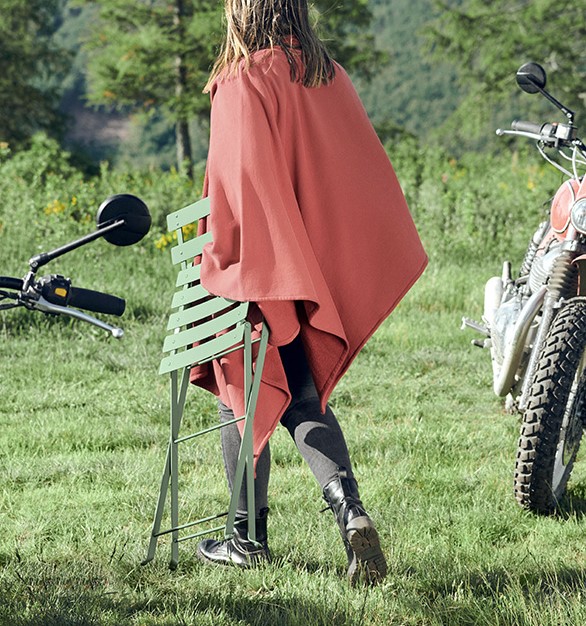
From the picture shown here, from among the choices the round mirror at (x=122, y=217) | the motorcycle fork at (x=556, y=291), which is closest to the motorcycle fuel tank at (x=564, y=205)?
the motorcycle fork at (x=556, y=291)

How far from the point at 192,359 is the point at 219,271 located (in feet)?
0.82

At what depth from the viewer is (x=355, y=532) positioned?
9.32 feet

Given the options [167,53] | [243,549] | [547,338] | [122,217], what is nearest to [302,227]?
[122,217]

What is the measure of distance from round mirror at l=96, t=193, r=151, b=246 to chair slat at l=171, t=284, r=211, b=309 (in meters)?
0.68

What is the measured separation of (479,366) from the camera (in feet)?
20.1

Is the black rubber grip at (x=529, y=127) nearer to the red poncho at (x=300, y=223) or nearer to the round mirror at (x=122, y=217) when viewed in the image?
the red poncho at (x=300, y=223)

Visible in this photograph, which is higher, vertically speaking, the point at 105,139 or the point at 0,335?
the point at 105,139

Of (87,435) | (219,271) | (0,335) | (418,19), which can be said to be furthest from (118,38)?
(418,19)

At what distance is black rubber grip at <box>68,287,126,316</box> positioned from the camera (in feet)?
7.24

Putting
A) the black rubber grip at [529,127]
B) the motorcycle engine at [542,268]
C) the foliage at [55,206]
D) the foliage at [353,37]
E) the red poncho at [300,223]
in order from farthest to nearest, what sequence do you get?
the foliage at [353,37]
the foliage at [55,206]
the black rubber grip at [529,127]
the motorcycle engine at [542,268]
the red poncho at [300,223]

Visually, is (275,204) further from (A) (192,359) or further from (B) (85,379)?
(B) (85,379)

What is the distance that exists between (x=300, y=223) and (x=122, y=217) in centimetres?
75

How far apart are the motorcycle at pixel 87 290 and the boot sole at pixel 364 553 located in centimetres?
99

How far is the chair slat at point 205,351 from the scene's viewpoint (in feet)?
9.06
